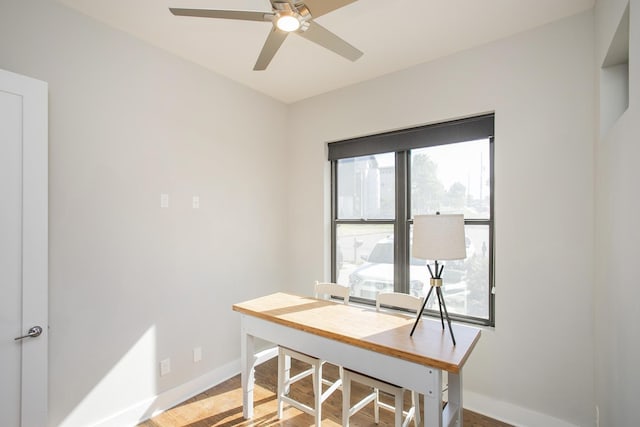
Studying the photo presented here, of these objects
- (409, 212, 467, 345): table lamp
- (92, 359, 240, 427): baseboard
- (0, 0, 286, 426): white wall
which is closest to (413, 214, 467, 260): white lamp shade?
(409, 212, 467, 345): table lamp

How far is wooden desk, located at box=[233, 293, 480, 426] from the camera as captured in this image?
159 cm

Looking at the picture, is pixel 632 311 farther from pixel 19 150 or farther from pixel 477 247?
pixel 19 150

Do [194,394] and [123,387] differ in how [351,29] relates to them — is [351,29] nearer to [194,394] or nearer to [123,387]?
A: [123,387]

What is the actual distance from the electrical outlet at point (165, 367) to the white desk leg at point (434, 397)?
6.78ft

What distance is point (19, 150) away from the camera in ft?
5.84

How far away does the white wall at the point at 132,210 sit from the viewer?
2039mm

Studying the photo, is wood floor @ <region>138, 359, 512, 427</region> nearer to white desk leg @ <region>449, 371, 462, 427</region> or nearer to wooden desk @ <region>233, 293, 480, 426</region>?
wooden desk @ <region>233, 293, 480, 426</region>

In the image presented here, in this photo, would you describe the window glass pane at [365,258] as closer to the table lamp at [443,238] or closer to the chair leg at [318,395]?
the chair leg at [318,395]

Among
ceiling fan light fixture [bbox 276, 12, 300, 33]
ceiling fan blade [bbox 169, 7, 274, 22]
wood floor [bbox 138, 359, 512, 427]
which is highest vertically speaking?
ceiling fan blade [bbox 169, 7, 274, 22]

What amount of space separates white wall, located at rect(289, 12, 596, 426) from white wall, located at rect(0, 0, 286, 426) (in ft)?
6.85

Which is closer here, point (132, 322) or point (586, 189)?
point (586, 189)

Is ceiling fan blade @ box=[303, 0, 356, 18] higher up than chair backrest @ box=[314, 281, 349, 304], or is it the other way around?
ceiling fan blade @ box=[303, 0, 356, 18]

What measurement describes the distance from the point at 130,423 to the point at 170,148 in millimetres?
2126

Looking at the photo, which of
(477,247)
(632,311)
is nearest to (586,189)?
(477,247)
